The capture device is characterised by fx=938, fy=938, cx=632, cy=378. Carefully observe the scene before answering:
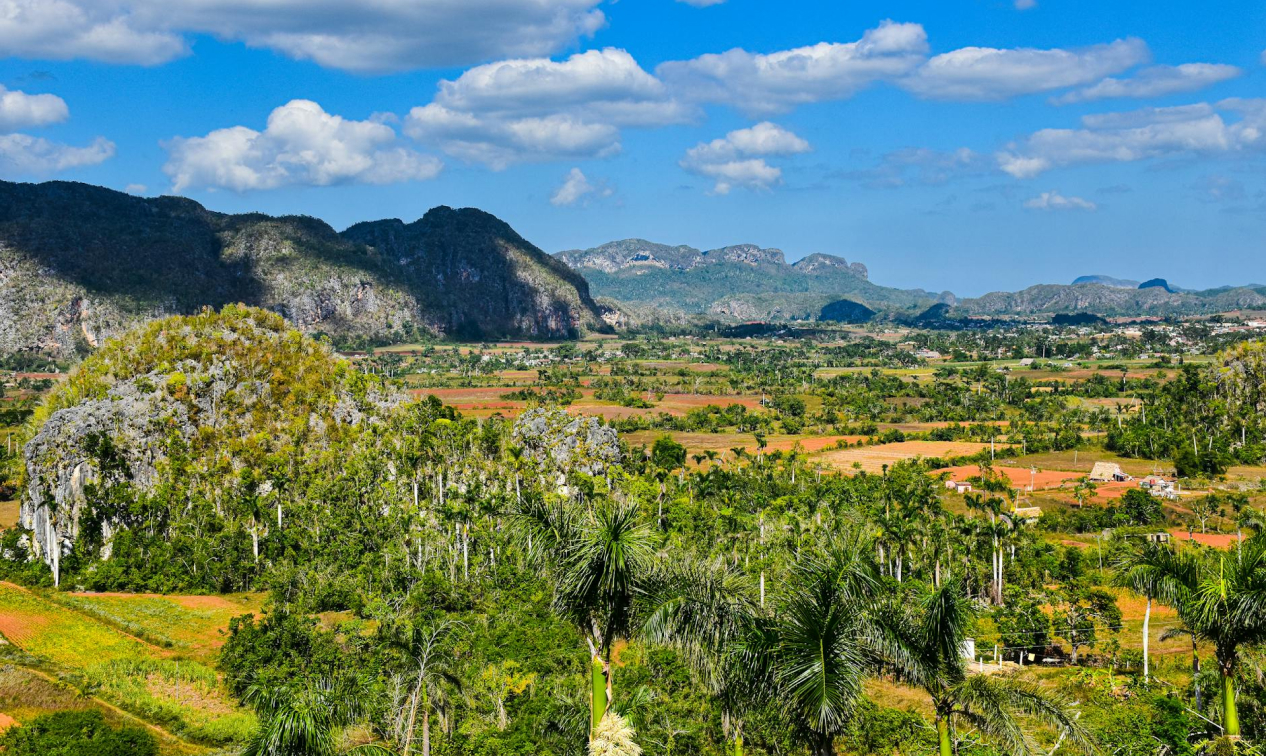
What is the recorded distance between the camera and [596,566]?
12789 millimetres

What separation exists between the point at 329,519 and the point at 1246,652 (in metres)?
45.6

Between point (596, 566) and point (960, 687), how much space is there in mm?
5252

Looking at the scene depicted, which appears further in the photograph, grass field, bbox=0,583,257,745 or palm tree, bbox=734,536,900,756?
grass field, bbox=0,583,257,745

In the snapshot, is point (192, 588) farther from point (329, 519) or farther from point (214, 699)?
point (214, 699)

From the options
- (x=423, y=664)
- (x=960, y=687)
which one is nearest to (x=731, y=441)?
(x=423, y=664)

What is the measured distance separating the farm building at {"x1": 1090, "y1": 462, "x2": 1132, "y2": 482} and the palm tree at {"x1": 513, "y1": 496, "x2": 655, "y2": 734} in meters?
80.3

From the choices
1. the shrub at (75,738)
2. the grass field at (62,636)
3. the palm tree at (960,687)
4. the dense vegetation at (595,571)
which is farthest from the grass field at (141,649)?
the palm tree at (960,687)

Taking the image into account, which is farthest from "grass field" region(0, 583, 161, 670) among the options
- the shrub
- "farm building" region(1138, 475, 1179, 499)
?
"farm building" region(1138, 475, 1179, 499)

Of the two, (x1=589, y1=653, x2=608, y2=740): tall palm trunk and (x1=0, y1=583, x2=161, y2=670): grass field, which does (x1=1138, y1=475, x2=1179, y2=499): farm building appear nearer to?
(x1=0, y1=583, x2=161, y2=670): grass field

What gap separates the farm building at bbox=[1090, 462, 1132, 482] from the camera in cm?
8244

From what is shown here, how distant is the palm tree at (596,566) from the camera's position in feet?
→ 41.7

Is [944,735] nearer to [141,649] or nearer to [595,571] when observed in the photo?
[595,571]

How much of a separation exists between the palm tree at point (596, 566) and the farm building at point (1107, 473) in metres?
80.3

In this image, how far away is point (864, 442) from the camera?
106 metres
